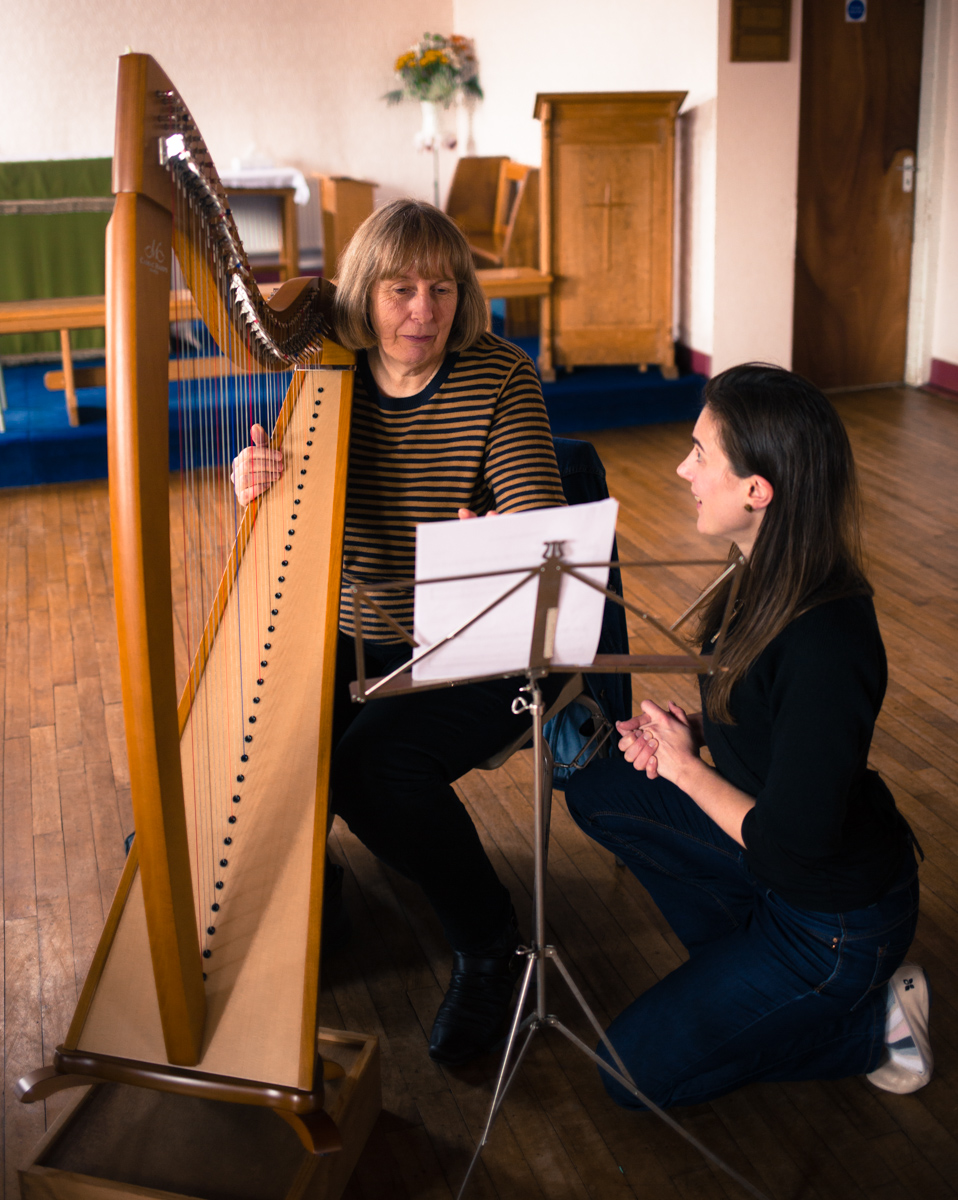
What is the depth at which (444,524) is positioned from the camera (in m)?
1.09

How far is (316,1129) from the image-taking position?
1.15 metres

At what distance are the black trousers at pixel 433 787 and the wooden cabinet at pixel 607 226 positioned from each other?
379 cm

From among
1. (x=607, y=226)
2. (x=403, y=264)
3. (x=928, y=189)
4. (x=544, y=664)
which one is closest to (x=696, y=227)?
(x=607, y=226)

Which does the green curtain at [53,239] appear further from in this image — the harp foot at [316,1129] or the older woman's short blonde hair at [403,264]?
the harp foot at [316,1129]

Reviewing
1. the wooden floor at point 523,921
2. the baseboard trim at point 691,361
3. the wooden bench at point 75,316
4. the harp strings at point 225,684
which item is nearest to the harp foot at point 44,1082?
the harp strings at point 225,684

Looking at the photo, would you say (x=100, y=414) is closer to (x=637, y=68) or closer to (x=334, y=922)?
(x=637, y=68)

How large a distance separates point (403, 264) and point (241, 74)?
6.17 meters

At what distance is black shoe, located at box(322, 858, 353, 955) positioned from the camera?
1.90 metres

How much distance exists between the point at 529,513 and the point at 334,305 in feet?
2.71

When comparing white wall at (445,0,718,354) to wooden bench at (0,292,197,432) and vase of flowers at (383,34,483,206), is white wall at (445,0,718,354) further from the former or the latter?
wooden bench at (0,292,197,432)

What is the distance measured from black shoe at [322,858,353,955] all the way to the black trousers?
0.25 metres

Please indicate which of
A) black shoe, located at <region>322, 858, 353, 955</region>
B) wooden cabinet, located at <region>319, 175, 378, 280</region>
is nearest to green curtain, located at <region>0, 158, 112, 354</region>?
wooden cabinet, located at <region>319, 175, 378, 280</region>

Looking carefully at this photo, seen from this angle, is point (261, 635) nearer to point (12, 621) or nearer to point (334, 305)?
point (334, 305)

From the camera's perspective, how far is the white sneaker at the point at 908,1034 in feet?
5.08
